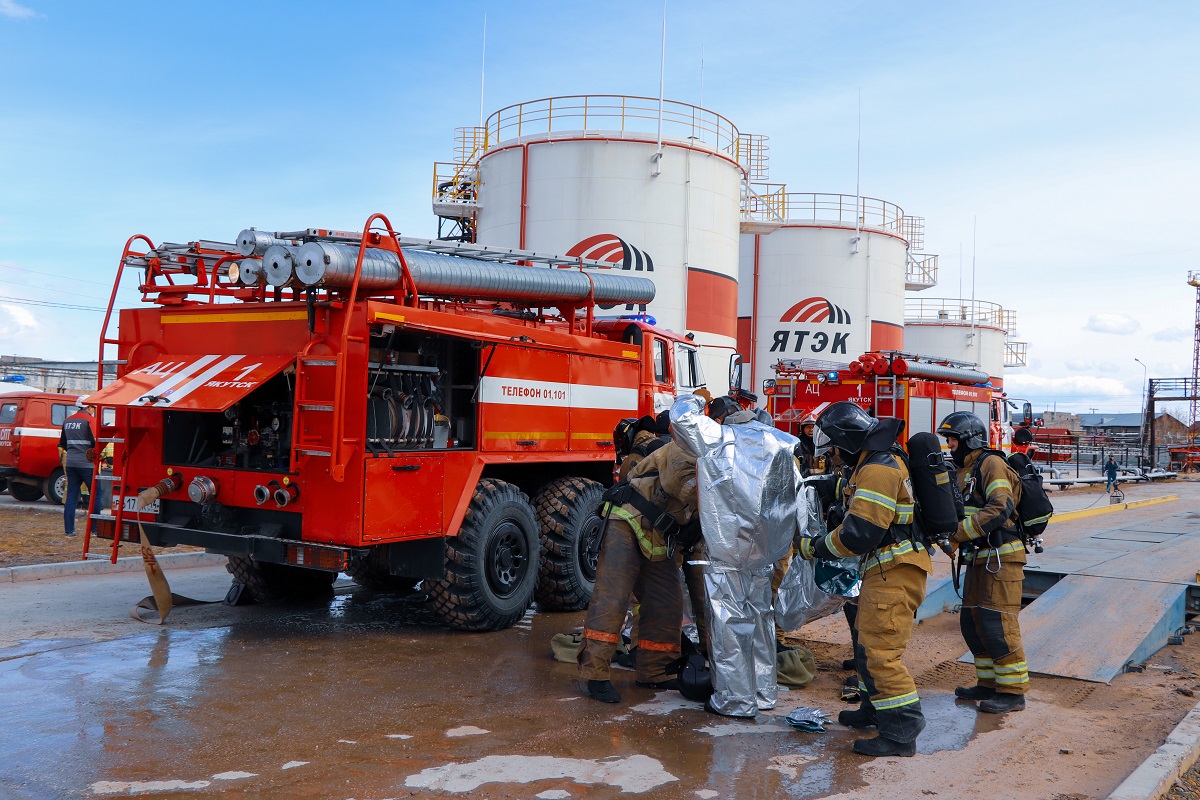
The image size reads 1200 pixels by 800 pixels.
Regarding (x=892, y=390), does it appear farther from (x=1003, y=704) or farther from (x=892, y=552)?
(x=892, y=552)

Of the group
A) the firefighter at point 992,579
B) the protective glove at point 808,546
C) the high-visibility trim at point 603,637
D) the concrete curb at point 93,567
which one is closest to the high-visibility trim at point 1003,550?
the firefighter at point 992,579

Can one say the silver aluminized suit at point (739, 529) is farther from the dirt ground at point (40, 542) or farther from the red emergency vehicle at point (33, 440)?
the red emergency vehicle at point (33, 440)

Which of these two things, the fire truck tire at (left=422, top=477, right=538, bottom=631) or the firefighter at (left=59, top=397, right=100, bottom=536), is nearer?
the fire truck tire at (left=422, top=477, right=538, bottom=631)

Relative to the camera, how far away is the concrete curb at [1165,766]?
14.2 ft

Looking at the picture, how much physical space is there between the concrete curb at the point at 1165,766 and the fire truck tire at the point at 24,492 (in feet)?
57.3

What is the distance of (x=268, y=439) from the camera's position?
7383 millimetres

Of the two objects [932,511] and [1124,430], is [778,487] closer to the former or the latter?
[932,511]

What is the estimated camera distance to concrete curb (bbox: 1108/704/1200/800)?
4316 millimetres

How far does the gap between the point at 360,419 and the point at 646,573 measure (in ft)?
7.19

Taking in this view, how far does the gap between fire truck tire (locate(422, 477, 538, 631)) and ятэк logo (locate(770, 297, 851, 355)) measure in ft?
76.6

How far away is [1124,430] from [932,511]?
266ft

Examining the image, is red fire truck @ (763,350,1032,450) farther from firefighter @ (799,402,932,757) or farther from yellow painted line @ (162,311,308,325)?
yellow painted line @ (162,311,308,325)

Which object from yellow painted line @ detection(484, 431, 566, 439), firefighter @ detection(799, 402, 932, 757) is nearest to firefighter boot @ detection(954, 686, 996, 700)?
firefighter @ detection(799, 402, 932, 757)

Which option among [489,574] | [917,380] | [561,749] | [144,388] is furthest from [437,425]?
[917,380]
